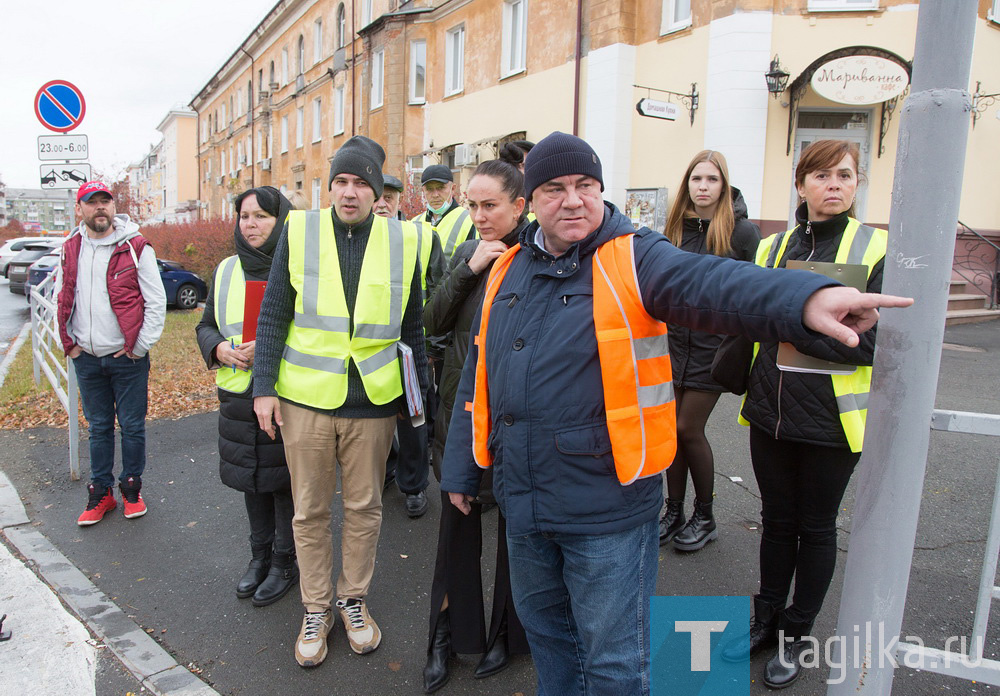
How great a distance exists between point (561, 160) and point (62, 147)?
7104mm

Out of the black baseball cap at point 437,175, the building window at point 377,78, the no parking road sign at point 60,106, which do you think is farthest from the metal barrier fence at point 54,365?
the building window at point 377,78

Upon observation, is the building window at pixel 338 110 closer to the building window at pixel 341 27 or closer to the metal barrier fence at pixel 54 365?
the building window at pixel 341 27

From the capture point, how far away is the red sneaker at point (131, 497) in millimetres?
4395

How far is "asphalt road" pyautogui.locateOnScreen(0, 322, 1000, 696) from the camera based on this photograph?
289cm

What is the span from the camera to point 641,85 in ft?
43.4

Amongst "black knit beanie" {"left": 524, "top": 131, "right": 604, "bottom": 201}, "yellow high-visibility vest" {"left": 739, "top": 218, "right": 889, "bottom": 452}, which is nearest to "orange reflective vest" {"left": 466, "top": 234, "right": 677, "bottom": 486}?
"black knit beanie" {"left": 524, "top": 131, "right": 604, "bottom": 201}

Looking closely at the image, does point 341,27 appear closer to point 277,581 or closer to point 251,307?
point 251,307

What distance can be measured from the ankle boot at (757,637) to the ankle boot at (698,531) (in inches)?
35.3

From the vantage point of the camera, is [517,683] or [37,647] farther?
[37,647]

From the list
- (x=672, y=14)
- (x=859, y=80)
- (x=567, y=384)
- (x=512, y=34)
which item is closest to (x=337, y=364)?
(x=567, y=384)

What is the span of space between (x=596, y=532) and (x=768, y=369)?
1.26 metres

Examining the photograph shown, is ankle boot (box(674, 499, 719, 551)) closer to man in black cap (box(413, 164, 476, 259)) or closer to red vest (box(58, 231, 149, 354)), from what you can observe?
man in black cap (box(413, 164, 476, 259))

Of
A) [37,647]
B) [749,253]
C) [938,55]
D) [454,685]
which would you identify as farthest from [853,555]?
[37,647]

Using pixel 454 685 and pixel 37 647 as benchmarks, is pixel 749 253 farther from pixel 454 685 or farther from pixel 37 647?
pixel 37 647
